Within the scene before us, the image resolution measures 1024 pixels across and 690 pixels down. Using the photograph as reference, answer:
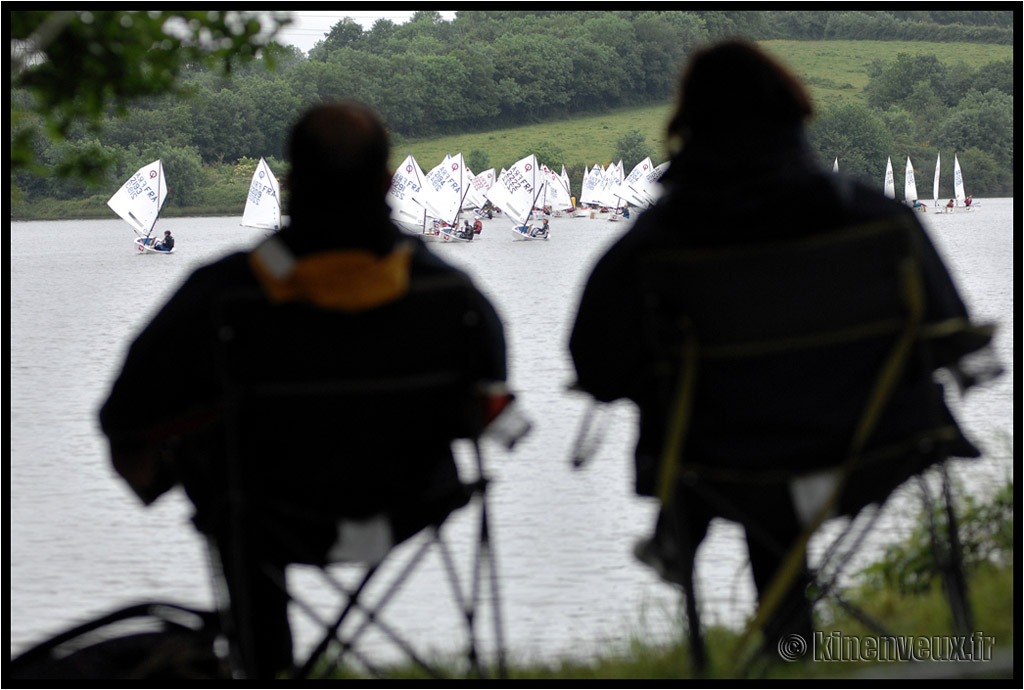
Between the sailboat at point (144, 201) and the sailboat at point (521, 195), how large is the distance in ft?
41.1

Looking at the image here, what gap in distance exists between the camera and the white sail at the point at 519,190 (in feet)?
167

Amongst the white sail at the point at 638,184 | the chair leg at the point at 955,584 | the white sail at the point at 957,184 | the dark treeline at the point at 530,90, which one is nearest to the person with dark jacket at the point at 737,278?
the chair leg at the point at 955,584

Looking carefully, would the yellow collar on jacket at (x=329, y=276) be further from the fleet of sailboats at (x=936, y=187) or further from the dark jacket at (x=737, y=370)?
the fleet of sailboats at (x=936, y=187)

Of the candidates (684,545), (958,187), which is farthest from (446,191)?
(684,545)

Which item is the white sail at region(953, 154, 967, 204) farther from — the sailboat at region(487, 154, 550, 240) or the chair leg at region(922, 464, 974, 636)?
the chair leg at region(922, 464, 974, 636)

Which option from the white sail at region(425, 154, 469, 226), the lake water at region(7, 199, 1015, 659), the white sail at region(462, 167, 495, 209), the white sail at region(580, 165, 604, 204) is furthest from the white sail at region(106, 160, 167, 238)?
the white sail at region(580, 165, 604, 204)

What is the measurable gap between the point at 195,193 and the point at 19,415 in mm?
53062

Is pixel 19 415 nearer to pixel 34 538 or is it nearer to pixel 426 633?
pixel 34 538

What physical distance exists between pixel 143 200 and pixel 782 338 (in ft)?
144

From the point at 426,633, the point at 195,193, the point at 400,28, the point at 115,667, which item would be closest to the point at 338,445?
the point at 115,667

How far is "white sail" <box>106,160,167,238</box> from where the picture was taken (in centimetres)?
4362

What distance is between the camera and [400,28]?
45.8m

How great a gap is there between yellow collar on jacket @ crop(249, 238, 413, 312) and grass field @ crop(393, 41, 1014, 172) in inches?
2659

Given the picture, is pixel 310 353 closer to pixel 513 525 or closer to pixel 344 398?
pixel 344 398
